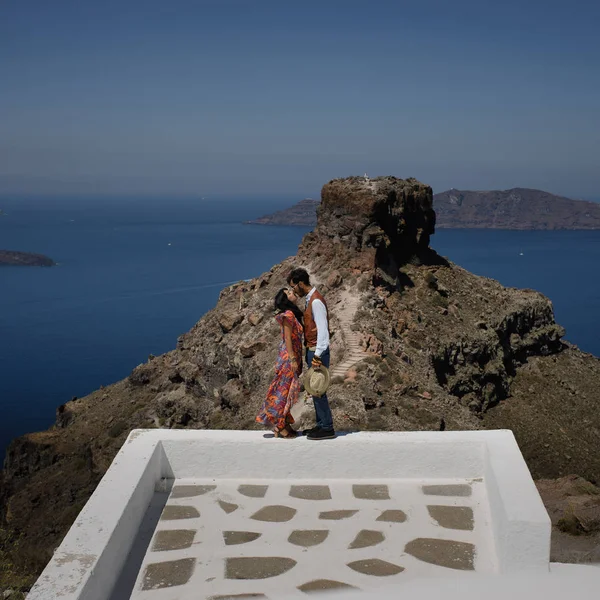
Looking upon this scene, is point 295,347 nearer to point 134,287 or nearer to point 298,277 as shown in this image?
point 298,277

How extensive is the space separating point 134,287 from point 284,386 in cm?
10715

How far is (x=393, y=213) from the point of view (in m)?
29.2

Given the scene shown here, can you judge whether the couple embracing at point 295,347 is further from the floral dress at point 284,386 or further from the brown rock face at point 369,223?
the brown rock face at point 369,223

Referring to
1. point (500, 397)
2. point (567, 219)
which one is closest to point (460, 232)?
point (567, 219)

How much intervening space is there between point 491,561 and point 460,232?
168 m

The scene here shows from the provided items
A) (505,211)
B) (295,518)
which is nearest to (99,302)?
(295,518)

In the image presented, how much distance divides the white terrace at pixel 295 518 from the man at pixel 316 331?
0.29 metres

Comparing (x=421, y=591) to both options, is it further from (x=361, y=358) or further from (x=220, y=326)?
(x=220, y=326)

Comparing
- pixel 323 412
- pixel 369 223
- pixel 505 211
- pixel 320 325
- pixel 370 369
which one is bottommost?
pixel 505 211

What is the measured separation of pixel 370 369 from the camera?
20.4m

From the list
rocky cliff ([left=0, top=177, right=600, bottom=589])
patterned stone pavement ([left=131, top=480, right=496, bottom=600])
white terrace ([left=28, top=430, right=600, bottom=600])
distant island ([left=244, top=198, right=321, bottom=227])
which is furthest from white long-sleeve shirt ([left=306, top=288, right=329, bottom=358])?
distant island ([left=244, top=198, right=321, bottom=227])

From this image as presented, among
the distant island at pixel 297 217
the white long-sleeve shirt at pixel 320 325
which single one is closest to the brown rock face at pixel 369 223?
the white long-sleeve shirt at pixel 320 325

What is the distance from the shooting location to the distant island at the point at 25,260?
134m

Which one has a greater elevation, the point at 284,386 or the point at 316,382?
the point at 316,382
